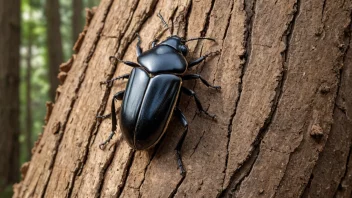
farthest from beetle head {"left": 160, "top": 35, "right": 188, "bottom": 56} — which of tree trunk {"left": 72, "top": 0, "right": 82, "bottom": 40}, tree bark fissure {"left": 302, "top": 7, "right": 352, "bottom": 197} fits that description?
tree trunk {"left": 72, "top": 0, "right": 82, "bottom": 40}

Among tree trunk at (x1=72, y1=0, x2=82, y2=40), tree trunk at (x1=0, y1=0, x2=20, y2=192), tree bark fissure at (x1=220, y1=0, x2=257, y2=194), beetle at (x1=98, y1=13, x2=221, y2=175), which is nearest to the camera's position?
tree bark fissure at (x1=220, y1=0, x2=257, y2=194)

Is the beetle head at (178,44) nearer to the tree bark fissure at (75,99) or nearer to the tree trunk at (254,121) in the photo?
the tree trunk at (254,121)

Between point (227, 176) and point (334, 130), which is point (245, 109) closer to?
point (227, 176)

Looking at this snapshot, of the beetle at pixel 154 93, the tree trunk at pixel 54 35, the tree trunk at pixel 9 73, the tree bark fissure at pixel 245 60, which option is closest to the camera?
the tree bark fissure at pixel 245 60

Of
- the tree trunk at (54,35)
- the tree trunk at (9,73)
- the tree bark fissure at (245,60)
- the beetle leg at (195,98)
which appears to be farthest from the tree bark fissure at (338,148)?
the tree trunk at (54,35)

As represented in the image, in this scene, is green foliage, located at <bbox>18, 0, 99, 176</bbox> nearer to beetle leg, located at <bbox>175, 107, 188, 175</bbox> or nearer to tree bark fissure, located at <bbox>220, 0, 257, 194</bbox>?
beetle leg, located at <bbox>175, 107, 188, 175</bbox>
